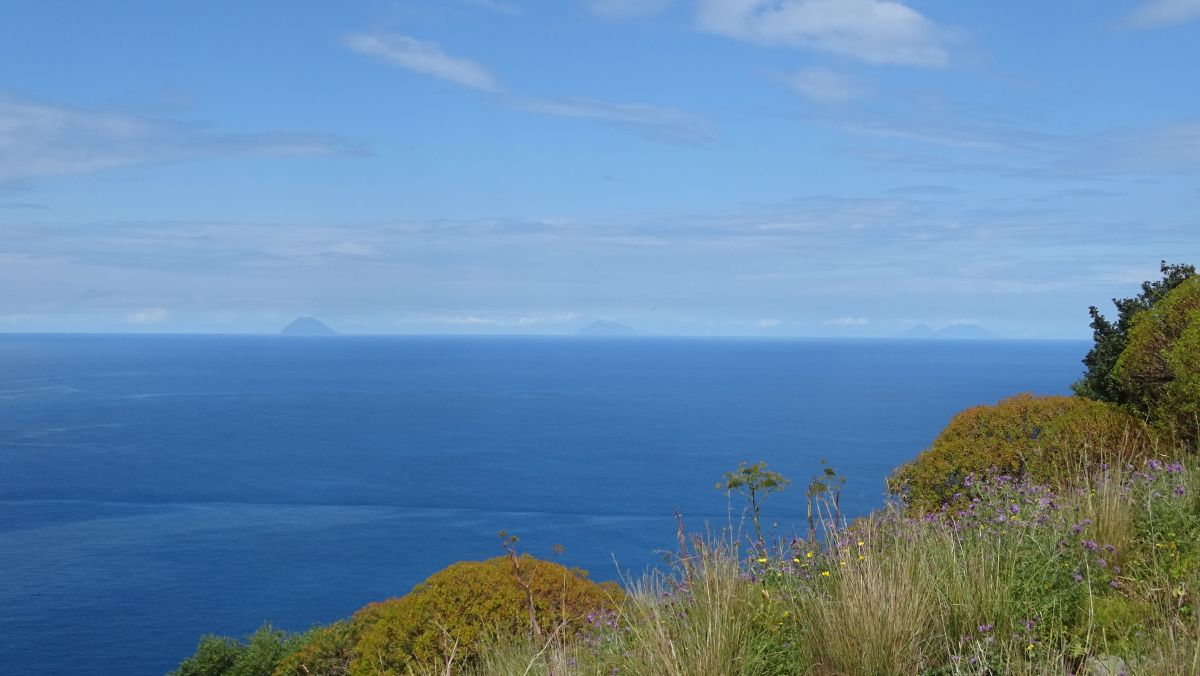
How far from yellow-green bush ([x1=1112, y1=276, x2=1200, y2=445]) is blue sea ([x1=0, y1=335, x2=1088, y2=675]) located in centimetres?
1192

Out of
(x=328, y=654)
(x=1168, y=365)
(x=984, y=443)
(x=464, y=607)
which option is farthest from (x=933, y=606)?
(x=328, y=654)

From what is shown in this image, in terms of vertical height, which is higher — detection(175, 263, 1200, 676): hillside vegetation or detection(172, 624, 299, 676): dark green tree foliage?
detection(175, 263, 1200, 676): hillside vegetation

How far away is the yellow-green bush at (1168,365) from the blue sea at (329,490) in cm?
1192

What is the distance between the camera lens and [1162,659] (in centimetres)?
330

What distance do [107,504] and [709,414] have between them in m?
85.5

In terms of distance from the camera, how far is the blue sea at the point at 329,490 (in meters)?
60.3

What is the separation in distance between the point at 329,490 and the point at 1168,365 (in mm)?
87102

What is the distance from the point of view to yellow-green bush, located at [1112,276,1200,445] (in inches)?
504

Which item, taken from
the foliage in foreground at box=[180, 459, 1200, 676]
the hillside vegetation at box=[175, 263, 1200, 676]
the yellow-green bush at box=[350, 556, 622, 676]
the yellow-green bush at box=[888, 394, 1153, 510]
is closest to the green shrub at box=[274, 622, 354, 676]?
the yellow-green bush at box=[350, 556, 622, 676]

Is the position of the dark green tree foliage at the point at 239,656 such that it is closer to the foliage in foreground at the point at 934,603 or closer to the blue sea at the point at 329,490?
the blue sea at the point at 329,490

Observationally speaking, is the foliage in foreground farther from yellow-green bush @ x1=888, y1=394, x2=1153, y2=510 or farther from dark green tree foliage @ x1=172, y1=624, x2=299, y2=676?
dark green tree foliage @ x1=172, y1=624, x2=299, y2=676

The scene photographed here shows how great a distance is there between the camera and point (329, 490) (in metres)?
90.7

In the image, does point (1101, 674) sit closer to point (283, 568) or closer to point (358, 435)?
point (283, 568)

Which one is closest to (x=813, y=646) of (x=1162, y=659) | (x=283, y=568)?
(x=1162, y=659)
